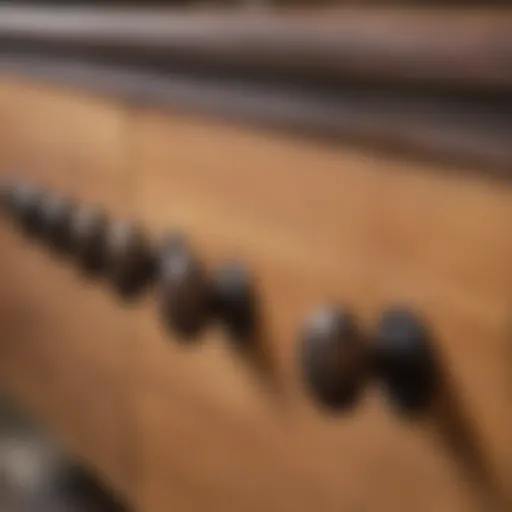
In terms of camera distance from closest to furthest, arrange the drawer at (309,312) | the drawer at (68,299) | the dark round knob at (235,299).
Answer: the drawer at (309,312), the dark round knob at (235,299), the drawer at (68,299)

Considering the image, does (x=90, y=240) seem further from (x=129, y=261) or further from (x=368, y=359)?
(x=368, y=359)

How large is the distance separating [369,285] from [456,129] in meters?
Answer: 0.09

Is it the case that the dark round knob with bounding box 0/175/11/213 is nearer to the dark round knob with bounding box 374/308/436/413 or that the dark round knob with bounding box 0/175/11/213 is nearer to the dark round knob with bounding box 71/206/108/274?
the dark round knob with bounding box 71/206/108/274

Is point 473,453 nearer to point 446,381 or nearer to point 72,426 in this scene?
point 446,381

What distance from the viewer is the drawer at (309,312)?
36 centimetres

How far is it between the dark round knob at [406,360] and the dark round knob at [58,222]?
258 millimetres

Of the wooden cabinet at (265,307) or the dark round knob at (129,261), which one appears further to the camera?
the dark round knob at (129,261)

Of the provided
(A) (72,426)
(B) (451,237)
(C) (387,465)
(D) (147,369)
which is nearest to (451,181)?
(B) (451,237)

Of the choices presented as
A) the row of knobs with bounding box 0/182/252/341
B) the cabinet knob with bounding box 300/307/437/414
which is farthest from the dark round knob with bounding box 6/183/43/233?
the cabinet knob with bounding box 300/307/437/414

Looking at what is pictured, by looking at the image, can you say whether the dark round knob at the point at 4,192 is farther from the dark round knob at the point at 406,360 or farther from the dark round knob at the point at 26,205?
the dark round knob at the point at 406,360

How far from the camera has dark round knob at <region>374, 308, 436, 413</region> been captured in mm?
376

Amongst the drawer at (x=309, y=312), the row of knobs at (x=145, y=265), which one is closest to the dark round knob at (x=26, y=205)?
the row of knobs at (x=145, y=265)

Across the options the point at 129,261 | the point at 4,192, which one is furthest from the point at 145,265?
the point at 4,192

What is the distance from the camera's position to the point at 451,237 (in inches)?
14.2
